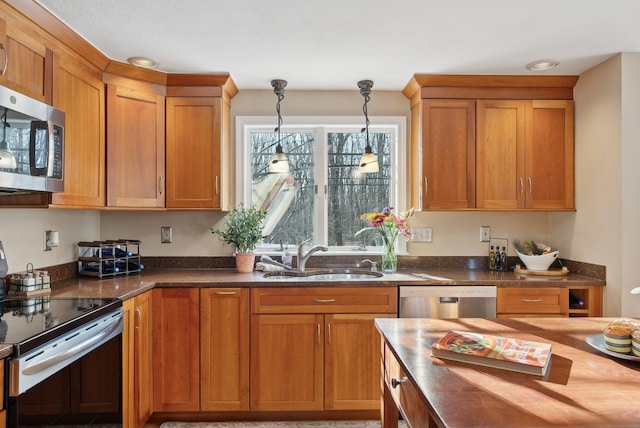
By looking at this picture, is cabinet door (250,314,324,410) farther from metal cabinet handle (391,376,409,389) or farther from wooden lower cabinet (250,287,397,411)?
metal cabinet handle (391,376,409,389)

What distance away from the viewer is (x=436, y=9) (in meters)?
1.96

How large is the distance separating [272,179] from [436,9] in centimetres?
175

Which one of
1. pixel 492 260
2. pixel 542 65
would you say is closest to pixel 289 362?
pixel 492 260

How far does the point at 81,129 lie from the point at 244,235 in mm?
1186

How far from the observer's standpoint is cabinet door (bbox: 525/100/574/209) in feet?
9.47

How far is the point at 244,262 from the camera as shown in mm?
2908

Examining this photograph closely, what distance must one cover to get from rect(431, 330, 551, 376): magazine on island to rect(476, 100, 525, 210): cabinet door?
5.77 feet

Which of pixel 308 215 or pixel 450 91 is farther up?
pixel 450 91

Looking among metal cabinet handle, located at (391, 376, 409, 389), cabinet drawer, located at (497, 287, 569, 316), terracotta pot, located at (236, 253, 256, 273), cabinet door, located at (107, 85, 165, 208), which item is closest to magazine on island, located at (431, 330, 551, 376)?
metal cabinet handle, located at (391, 376, 409, 389)

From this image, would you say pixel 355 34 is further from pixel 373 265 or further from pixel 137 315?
pixel 137 315

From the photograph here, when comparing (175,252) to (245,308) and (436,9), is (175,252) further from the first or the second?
(436,9)

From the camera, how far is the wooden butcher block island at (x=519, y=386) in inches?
33.7

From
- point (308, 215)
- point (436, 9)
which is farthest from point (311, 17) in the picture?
point (308, 215)

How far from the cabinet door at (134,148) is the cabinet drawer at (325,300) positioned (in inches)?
39.6
